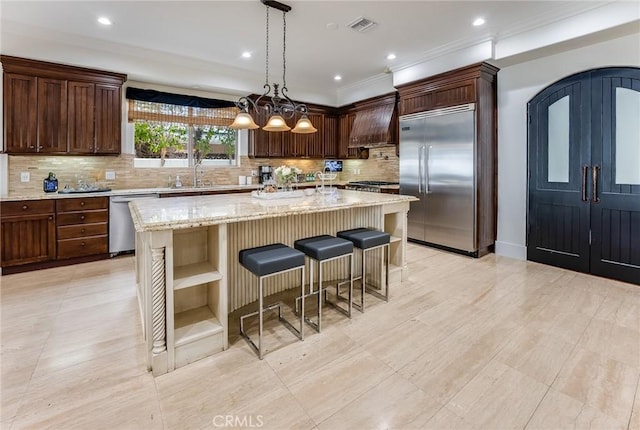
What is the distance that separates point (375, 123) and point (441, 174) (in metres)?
1.93

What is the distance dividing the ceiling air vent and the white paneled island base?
208 centimetres

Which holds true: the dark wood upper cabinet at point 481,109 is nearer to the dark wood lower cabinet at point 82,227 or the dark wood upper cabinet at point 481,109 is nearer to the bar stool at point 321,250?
the bar stool at point 321,250

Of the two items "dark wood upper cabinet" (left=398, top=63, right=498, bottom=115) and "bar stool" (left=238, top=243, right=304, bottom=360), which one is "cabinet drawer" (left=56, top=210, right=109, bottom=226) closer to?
"bar stool" (left=238, top=243, right=304, bottom=360)

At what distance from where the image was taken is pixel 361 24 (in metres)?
3.91

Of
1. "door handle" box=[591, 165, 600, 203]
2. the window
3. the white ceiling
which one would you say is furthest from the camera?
the window

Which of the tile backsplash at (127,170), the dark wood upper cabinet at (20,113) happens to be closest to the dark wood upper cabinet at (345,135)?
the tile backsplash at (127,170)

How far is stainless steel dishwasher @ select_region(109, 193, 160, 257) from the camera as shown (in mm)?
4546

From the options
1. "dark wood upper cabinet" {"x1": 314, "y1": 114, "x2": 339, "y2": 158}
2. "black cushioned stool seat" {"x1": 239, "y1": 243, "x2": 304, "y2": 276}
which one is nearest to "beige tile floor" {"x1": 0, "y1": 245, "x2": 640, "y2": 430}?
"black cushioned stool seat" {"x1": 239, "y1": 243, "x2": 304, "y2": 276}

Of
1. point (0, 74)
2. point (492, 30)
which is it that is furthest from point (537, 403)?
point (0, 74)

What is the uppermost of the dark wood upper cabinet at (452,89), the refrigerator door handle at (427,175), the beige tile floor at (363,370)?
the dark wood upper cabinet at (452,89)

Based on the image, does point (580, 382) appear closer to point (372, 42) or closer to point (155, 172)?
point (372, 42)

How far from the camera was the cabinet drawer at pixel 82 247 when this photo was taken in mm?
4242

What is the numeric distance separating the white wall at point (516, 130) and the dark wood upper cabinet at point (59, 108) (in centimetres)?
543

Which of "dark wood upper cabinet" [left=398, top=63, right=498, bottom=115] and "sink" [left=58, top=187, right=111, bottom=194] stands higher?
"dark wood upper cabinet" [left=398, top=63, right=498, bottom=115]
